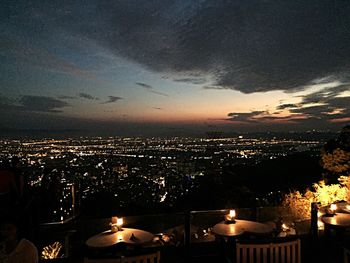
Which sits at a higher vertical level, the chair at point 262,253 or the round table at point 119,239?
the chair at point 262,253

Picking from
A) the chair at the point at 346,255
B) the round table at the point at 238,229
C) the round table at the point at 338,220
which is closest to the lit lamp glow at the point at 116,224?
the round table at the point at 238,229

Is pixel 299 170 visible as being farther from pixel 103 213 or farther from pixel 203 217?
pixel 203 217

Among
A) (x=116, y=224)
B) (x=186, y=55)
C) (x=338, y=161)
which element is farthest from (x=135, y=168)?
(x=116, y=224)

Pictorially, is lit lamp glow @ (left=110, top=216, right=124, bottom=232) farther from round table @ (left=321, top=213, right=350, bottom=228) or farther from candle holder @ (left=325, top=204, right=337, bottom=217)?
candle holder @ (left=325, top=204, right=337, bottom=217)

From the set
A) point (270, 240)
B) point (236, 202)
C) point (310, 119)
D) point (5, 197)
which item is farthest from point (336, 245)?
point (310, 119)

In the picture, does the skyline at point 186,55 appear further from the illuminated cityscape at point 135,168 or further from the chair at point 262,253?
the chair at point 262,253

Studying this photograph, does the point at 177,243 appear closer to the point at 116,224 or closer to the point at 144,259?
the point at 116,224
